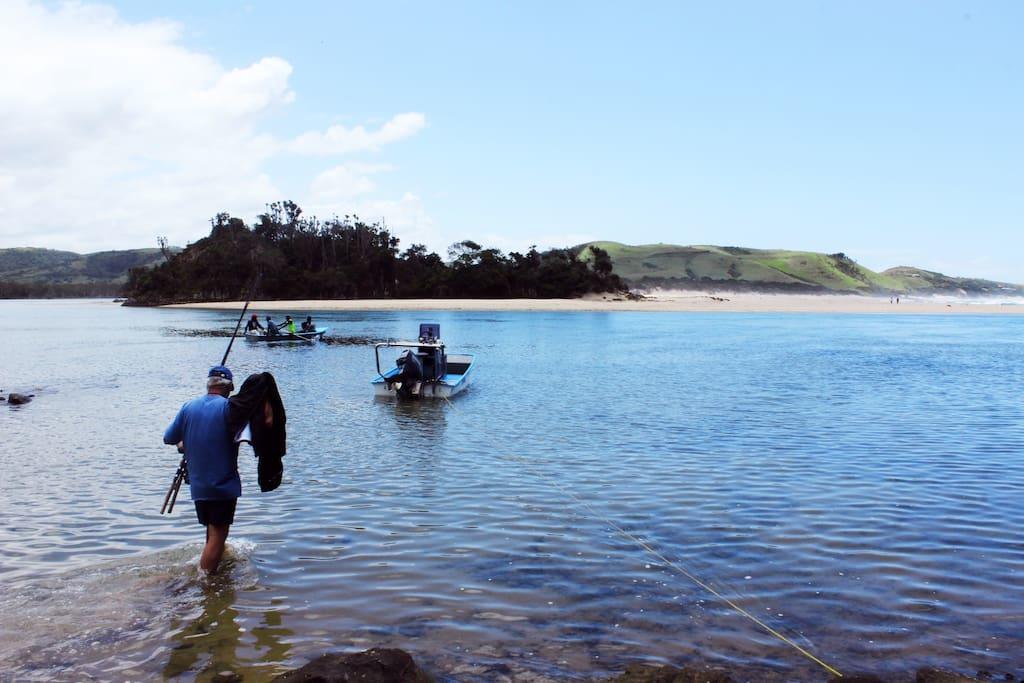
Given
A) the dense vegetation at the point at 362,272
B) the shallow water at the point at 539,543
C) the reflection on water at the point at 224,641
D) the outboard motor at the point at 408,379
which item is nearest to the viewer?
the reflection on water at the point at 224,641

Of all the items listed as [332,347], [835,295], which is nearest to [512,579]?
[332,347]

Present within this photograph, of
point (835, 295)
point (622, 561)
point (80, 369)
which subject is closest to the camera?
point (622, 561)

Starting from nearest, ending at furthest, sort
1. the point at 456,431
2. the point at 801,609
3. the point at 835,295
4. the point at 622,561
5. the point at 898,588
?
the point at 801,609 < the point at 898,588 < the point at 622,561 < the point at 456,431 < the point at 835,295

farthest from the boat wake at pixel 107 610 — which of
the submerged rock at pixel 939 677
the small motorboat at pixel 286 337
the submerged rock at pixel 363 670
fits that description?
the small motorboat at pixel 286 337

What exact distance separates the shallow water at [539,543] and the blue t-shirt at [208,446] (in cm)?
106

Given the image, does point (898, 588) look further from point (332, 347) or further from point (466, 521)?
point (332, 347)

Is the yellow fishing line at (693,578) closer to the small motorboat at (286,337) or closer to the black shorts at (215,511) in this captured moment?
the black shorts at (215,511)

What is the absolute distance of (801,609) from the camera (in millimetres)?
7121

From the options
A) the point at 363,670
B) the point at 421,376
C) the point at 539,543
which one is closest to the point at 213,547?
the point at 363,670

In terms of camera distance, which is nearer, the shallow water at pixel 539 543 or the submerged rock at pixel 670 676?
the submerged rock at pixel 670 676

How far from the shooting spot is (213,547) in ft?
25.9

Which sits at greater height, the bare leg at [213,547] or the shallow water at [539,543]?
the bare leg at [213,547]

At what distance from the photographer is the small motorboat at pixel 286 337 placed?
47000 millimetres

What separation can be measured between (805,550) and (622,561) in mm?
2155
